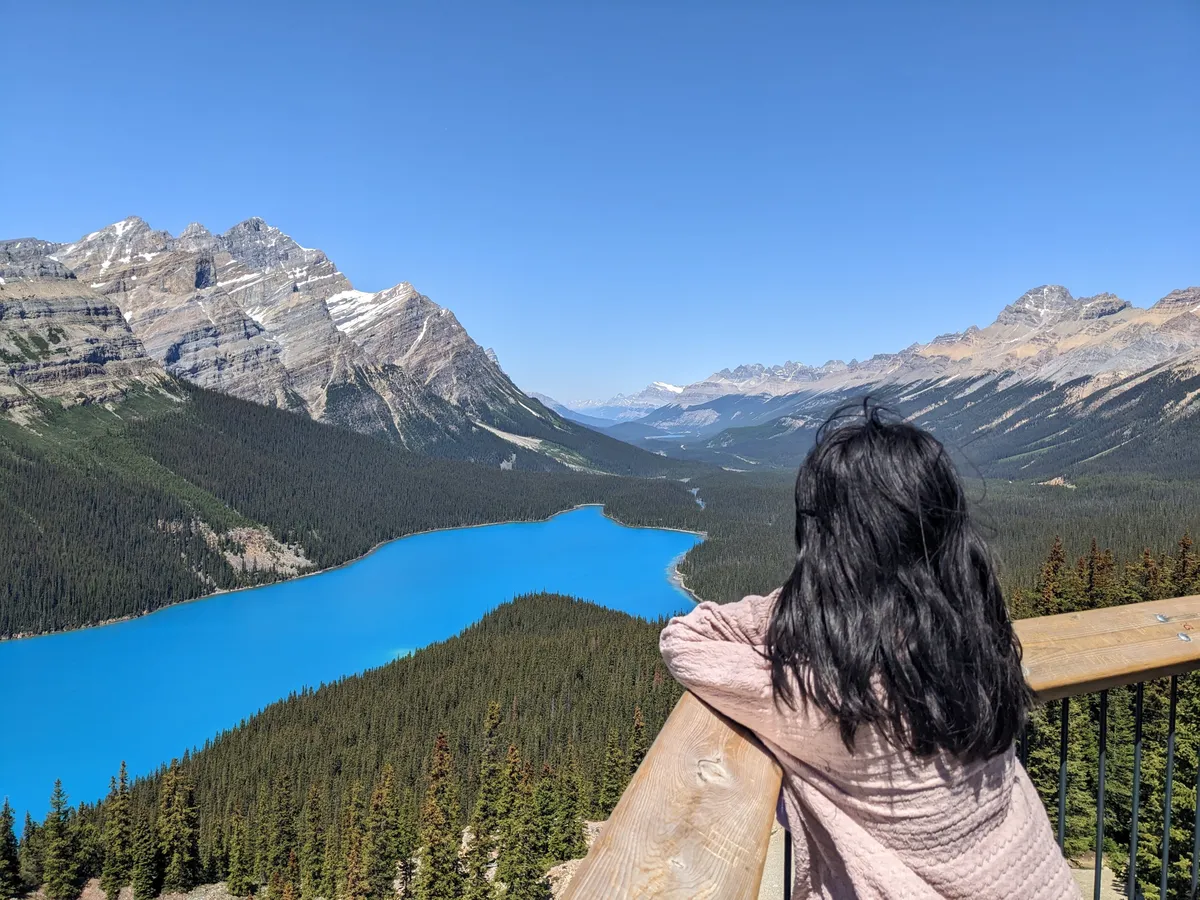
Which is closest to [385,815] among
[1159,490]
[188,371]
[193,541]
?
[193,541]

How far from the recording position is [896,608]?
2.10 m

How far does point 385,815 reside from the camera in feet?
98.5

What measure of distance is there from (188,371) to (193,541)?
95944mm

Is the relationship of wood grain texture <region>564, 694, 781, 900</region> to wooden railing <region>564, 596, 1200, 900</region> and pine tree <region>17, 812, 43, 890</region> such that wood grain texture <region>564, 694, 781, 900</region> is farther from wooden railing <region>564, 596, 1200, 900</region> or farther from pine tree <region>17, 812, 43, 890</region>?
pine tree <region>17, 812, 43, 890</region>

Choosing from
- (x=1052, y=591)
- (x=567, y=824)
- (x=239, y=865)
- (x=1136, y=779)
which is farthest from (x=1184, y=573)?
(x=239, y=865)

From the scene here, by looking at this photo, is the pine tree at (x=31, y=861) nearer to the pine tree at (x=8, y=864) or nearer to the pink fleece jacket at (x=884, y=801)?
the pine tree at (x=8, y=864)

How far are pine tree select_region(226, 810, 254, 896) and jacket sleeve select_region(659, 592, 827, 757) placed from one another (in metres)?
38.8

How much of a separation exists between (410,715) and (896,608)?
4777 centimetres

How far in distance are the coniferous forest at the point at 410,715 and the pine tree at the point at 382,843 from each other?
12 cm

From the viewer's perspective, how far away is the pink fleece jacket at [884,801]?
202cm

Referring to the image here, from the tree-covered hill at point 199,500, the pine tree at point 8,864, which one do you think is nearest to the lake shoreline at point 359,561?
the tree-covered hill at point 199,500

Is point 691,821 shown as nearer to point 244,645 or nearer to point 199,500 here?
point 244,645

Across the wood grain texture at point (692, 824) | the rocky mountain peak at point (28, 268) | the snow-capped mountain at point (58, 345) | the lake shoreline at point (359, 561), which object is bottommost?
the lake shoreline at point (359, 561)

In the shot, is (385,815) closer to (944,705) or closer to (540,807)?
(540,807)
